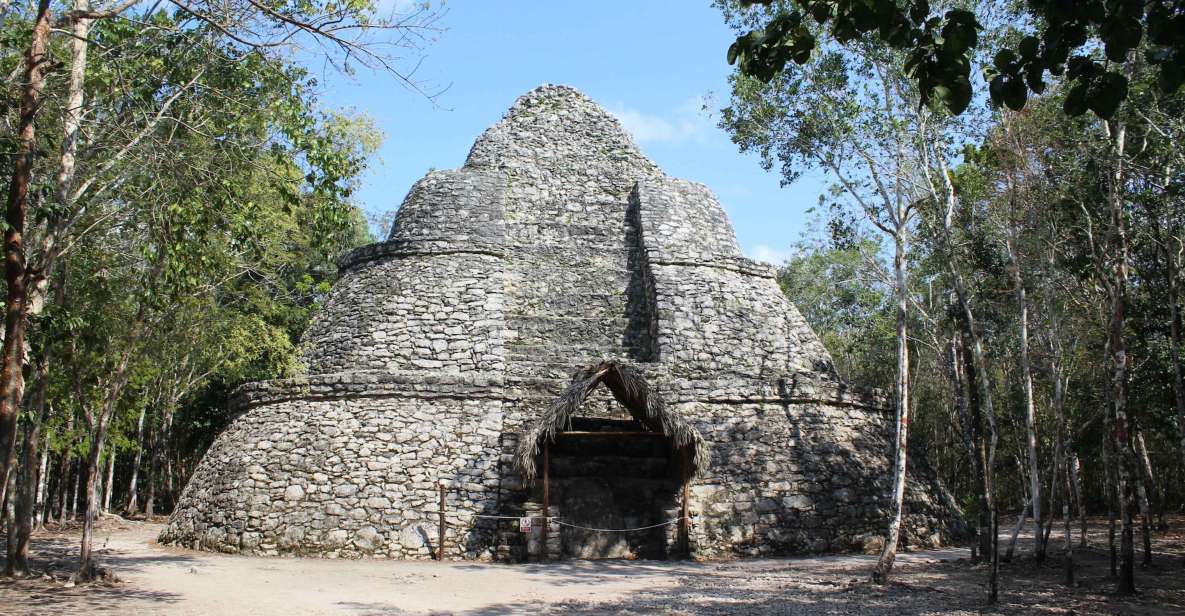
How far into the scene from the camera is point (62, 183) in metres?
7.32

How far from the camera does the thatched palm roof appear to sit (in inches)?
420

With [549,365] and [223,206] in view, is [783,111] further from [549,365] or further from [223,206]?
[223,206]

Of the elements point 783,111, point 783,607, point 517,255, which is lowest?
point 783,607

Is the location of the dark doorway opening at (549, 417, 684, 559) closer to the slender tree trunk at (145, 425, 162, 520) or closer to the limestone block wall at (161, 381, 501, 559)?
the limestone block wall at (161, 381, 501, 559)

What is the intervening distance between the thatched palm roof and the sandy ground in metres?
1.34

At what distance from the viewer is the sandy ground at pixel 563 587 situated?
299 inches

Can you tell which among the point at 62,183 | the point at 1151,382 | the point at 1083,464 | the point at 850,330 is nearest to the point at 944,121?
the point at 1151,382

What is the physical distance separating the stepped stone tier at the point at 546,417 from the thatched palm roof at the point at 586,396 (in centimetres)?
3

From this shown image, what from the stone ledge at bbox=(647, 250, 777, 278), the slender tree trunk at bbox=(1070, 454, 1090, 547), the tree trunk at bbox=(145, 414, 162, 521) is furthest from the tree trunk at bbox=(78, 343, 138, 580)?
the slender tree trunk at bbox=(1070, 454, 1090, 547)

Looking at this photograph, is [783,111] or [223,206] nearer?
[223,206]

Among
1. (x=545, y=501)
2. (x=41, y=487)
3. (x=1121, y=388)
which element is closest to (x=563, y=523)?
Result: (x=545, y=501)

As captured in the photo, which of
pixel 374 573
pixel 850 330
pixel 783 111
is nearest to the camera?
pixel 374 573

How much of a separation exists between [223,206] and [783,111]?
801 cm

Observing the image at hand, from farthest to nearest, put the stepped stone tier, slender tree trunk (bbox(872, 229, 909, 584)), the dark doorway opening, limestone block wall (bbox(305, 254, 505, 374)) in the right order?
limestone block wall (bbox(305, 254, 505, 374)) < the dark doorway opening < the stepped stone tier < slender tree trunk (bbox(872, 229, 909, 584))
